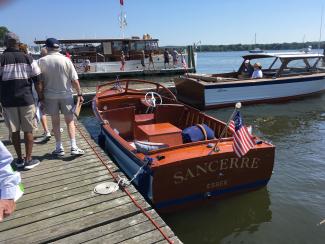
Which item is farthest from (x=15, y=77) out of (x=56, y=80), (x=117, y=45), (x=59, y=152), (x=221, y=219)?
(x=117, y=45)

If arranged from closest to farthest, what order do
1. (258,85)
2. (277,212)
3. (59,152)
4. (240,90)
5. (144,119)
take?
(277,212) < (59,152) < (144,119) < (240,90) < (258,85)

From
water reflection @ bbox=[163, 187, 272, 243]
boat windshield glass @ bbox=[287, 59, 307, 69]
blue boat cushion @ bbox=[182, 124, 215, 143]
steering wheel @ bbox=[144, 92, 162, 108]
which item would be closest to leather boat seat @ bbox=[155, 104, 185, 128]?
steering wheel @ bbox=[144, 92, 162, 108]

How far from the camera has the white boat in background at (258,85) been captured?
42.6ft

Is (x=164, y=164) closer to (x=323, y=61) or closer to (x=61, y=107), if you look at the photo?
(x=61, y=107)

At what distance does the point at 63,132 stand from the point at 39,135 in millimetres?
508

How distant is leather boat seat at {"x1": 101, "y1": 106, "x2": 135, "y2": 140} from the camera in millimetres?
7680

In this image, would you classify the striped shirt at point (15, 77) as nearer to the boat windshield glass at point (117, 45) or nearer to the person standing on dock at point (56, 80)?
the person standing on dock at point (56, 80)

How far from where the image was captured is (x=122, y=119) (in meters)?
7.78

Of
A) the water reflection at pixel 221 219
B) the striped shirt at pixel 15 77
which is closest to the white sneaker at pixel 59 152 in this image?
the striped shirt at pixel 15 77

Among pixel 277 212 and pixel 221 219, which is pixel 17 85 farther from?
pixel 277 212

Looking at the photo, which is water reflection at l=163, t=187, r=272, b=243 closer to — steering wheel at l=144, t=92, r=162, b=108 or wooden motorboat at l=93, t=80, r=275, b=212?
wooden motorboat at l=93, t=80, r=275, b=212

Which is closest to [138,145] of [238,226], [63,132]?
[238,226]

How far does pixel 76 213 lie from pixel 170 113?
422 cm

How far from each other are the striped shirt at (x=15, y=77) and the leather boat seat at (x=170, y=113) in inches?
136
